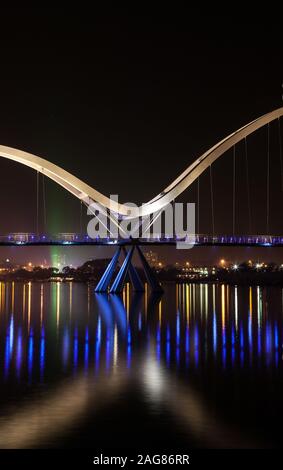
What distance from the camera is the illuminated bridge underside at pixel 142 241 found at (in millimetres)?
60906

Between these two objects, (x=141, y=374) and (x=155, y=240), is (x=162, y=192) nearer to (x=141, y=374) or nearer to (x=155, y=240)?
(x=155, y=240)

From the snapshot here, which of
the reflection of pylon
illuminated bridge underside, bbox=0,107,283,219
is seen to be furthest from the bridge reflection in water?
the reflection of pylon

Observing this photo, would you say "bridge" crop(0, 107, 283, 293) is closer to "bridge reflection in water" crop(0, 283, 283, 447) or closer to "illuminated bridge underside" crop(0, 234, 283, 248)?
"illuminated bridge underside" crop(0, 234, 283, 248)

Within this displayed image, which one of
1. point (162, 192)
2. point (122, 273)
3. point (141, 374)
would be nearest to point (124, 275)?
point (122, 273)

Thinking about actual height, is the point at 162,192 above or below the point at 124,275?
above

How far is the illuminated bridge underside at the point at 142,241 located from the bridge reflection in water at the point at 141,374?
28.1 m

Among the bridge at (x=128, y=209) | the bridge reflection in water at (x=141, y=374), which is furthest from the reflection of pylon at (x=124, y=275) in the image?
the bridge reflection in water at (x=141, y=374)

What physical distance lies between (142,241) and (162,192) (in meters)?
4.30

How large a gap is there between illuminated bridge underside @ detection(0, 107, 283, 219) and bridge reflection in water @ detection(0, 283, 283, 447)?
77.3 ft

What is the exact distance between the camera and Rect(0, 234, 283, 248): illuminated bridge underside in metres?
60.9

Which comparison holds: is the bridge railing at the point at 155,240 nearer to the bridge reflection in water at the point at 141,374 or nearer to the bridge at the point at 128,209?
the bridge at the point at 128,209

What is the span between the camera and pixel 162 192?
6284 centimetres

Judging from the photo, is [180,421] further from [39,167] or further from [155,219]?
[155,219]

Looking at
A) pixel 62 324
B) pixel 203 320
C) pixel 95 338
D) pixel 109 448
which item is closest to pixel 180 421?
pixel 109 448
